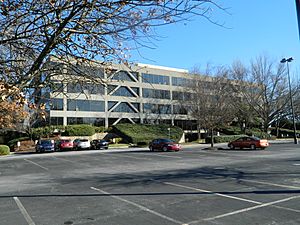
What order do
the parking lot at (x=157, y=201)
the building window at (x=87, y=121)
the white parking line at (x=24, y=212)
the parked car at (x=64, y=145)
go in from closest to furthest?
the parking lot at (x=157, y=201) < the white parking line at (x=24, y=212) < the parked car at (x=64, y=145) < the building window at (x=87, y=121)

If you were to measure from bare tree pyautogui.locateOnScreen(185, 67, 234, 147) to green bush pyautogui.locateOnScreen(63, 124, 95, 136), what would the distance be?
17816 millimetres

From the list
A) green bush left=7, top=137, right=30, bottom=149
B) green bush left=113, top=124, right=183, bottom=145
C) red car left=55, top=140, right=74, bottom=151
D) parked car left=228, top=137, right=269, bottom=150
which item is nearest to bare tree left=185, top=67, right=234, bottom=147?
parked car left=228, top=137, right=269, bottom=150

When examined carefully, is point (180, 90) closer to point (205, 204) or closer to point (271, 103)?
point (271, 103)

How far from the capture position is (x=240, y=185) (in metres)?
10.7

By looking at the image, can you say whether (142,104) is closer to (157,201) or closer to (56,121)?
(56,121)

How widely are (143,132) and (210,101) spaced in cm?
2290

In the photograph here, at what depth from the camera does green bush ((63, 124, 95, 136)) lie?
5552 centimetres

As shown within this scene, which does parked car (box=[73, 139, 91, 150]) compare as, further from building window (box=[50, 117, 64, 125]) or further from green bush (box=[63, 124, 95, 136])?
building window (box=[50, 117, 64, 125])

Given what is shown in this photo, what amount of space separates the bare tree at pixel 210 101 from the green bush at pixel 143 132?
397 inches

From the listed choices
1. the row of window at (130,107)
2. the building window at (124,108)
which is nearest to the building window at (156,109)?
the row of window at (130,107)

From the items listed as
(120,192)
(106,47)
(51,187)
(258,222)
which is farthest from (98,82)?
(51,187)

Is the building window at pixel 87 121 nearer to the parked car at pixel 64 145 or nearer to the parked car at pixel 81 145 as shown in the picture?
the parked car at pixel 81 145

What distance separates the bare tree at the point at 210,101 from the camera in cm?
3638

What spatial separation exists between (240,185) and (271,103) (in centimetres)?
5028
